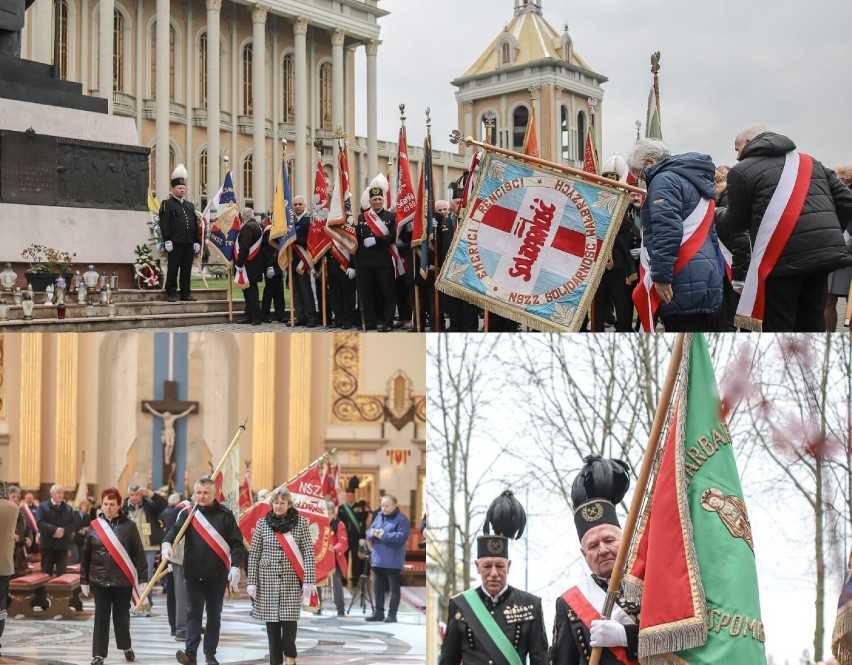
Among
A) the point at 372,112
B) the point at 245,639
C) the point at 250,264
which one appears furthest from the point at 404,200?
the point at 372,112

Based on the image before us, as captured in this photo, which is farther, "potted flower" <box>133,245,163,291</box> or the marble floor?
"potted flower" <box>133,245,163,291</box>

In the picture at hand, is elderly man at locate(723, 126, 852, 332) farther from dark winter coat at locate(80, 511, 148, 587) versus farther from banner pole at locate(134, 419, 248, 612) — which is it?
dark winter coat at locate(80, 511, 148, 587)

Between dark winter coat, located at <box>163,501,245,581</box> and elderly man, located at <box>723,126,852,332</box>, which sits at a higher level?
elderly man, located at <box>723,126,852,332</box>

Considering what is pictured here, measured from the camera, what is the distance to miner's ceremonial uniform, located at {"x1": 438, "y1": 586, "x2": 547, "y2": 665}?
240 inches

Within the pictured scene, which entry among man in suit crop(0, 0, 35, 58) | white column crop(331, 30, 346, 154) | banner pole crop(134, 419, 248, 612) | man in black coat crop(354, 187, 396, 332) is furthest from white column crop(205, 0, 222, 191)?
banner pole crop(134, 419, 248, 612)

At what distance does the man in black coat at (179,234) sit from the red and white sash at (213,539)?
25.9ft

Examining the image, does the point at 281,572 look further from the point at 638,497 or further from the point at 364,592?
the point at 638,497

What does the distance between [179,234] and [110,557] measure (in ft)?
26.3

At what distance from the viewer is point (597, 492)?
18.9 ft

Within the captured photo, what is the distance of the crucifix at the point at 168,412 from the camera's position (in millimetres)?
7129

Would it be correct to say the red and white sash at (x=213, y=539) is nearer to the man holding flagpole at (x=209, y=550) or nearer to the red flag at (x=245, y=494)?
the man holding flagpole at (x=209, y=550)

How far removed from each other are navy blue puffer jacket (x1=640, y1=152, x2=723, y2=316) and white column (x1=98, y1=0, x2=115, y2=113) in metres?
36.2

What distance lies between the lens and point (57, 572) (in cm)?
713

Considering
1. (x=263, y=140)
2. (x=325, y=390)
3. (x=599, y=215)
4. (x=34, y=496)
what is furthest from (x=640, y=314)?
(x=263, y=140)
